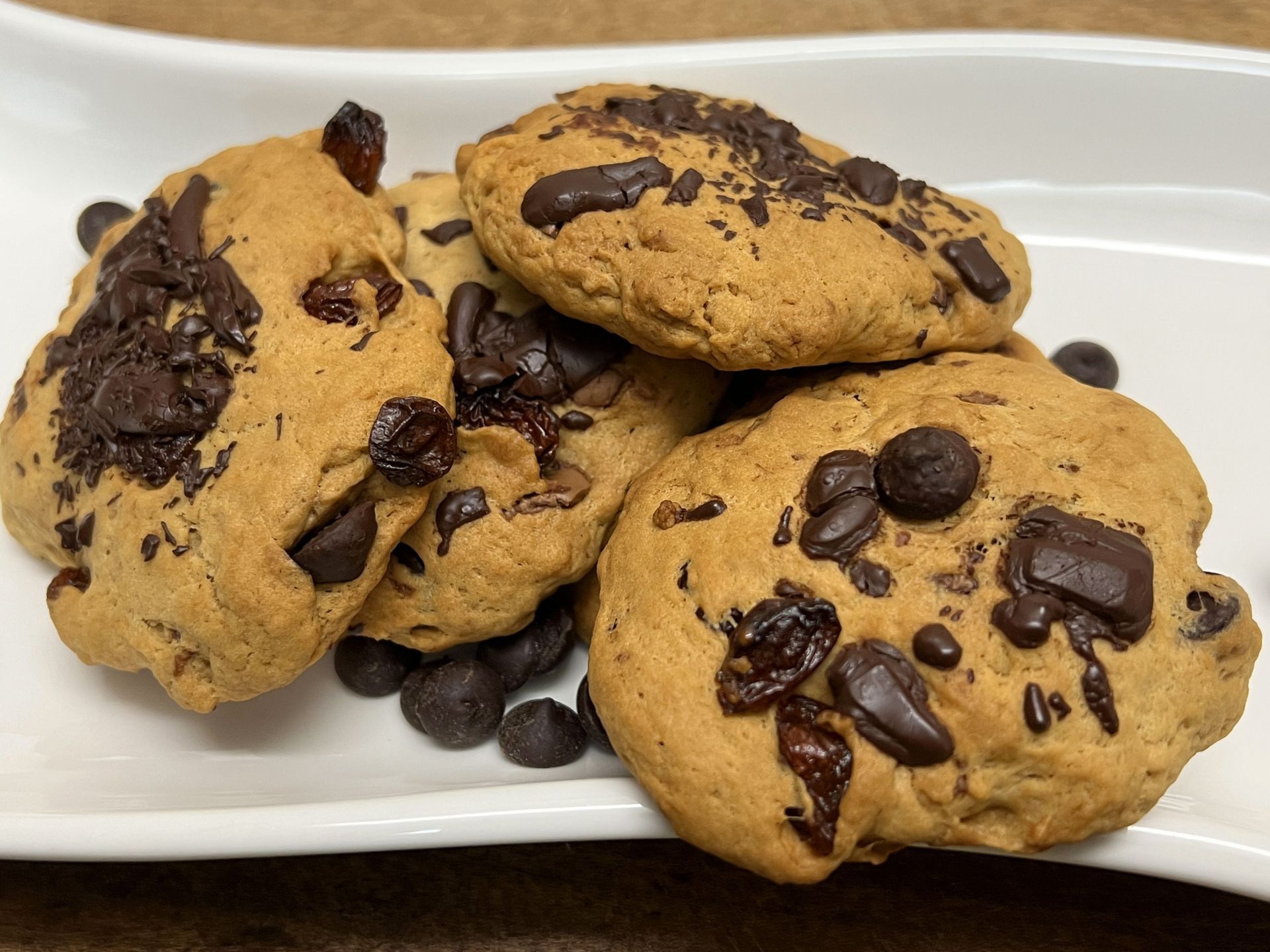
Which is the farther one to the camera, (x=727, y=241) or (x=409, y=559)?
(x=409, y=559)

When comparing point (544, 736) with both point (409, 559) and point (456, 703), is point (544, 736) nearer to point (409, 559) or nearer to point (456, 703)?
point (456, 703)

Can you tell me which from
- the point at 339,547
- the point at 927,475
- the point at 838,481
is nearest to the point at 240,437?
the point at 339,547

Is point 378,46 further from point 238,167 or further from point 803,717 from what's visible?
point 803,717

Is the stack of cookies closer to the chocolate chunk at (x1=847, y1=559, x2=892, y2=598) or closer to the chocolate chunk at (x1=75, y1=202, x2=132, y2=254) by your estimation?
the chocolate chunk at (x1=847, y1=559, x2=892, y2=598)

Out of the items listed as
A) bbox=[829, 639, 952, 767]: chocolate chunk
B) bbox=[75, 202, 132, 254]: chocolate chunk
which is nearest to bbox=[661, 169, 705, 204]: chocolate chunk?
bbox=[829, 639, 952, 767]: chocolate chunk

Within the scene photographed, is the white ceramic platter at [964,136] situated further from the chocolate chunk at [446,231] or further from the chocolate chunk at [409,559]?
the chocolate chunk at [409,559]

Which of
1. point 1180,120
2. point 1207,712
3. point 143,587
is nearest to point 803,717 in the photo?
point 1207,712

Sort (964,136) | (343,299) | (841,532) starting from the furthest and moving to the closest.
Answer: (964,136) → (343,299) → (841,532)
